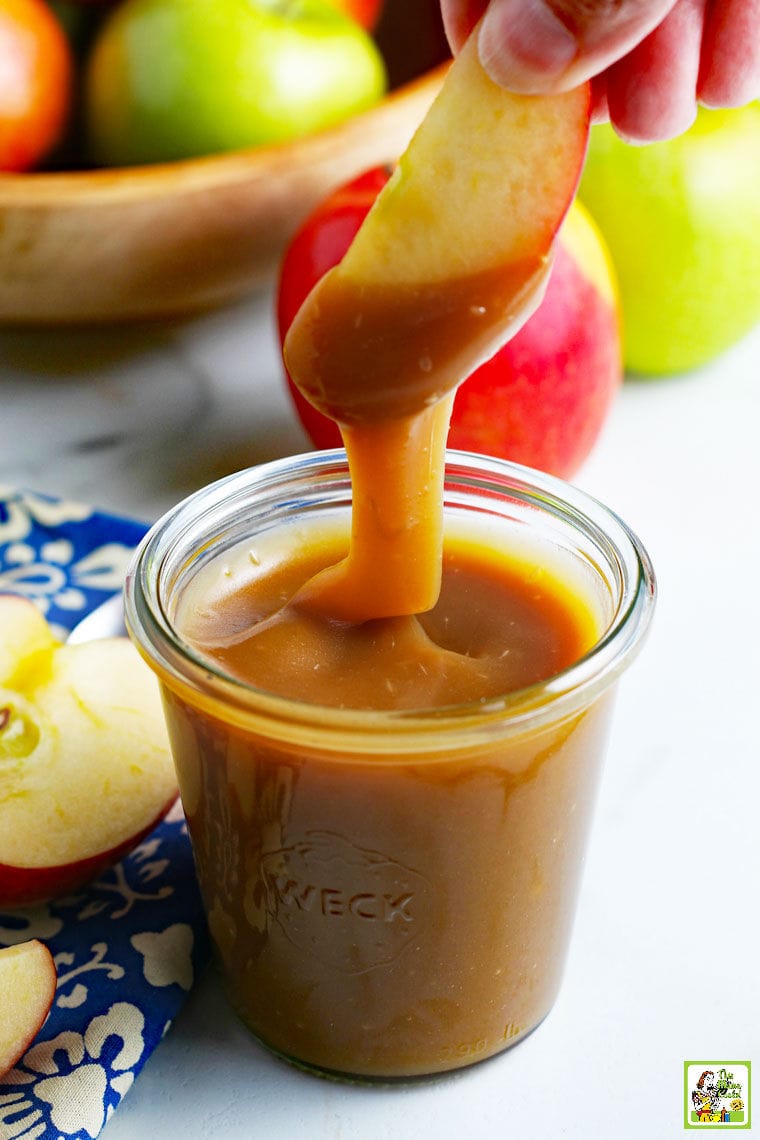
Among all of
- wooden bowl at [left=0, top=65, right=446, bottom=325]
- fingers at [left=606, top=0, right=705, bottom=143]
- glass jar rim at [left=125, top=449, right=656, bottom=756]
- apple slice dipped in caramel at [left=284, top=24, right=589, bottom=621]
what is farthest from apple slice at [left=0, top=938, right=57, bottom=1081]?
wooden bowl at [left=0, top=65, right=446, bottom=325]

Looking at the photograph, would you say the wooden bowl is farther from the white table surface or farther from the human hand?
the human hand

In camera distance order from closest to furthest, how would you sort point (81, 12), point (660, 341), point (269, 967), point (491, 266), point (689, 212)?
point (491, 266)
point (269, 967)
point (689, 212)
point (660, 341)
point (81, 12)

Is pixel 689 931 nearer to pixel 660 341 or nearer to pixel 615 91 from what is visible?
pixel 615 91

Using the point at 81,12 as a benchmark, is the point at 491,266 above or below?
above

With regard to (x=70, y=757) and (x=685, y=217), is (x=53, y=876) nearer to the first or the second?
(x=70, y=757)

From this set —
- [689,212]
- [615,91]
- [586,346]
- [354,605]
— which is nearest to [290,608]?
[354,605]
